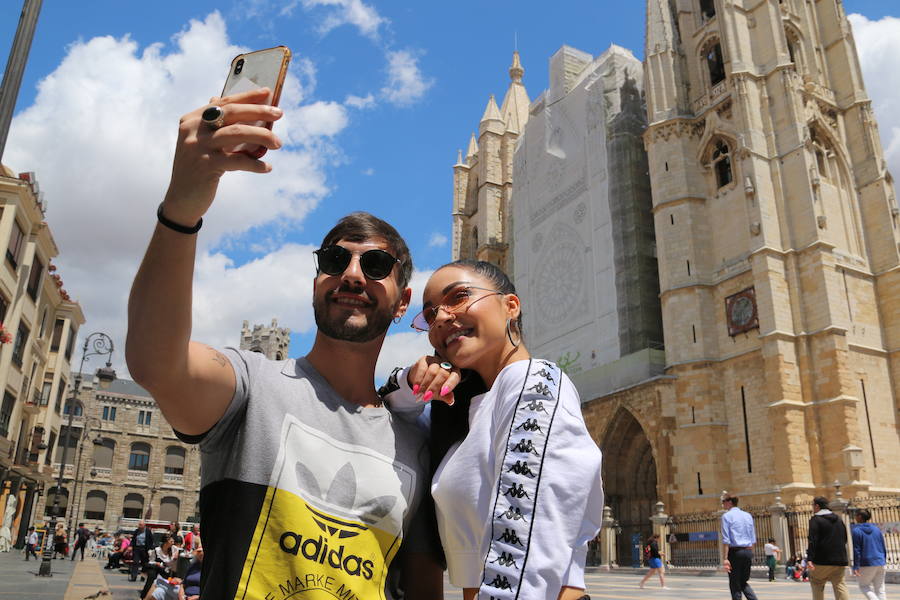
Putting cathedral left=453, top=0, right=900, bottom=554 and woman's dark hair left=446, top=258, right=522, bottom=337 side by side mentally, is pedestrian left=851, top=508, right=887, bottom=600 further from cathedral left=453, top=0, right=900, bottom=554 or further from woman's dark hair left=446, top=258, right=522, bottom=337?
cathedral left=453, top=0, right=900, bottom=554


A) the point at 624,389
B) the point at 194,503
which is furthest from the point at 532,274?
the point at 194,503

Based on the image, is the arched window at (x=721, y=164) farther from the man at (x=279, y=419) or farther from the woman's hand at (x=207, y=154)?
the woman's hand at (x=207, y=154)

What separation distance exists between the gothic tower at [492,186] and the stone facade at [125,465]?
26.4m

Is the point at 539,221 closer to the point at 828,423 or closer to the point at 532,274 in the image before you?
the point at 532,274

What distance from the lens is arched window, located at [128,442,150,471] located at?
5017 centimetres

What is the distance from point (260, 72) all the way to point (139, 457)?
55.5m

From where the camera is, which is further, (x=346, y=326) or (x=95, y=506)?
(x=95, y=506)

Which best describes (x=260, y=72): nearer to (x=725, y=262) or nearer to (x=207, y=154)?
(x=207, y=154)

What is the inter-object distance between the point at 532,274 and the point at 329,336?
99.0ft

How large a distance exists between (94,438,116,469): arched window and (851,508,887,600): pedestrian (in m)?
51.1

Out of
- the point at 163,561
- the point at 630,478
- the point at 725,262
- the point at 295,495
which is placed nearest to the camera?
the point at 295,495

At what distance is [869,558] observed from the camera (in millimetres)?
8352

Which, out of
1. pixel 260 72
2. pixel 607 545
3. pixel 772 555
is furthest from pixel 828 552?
pixel 607 545

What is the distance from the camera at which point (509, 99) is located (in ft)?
134
